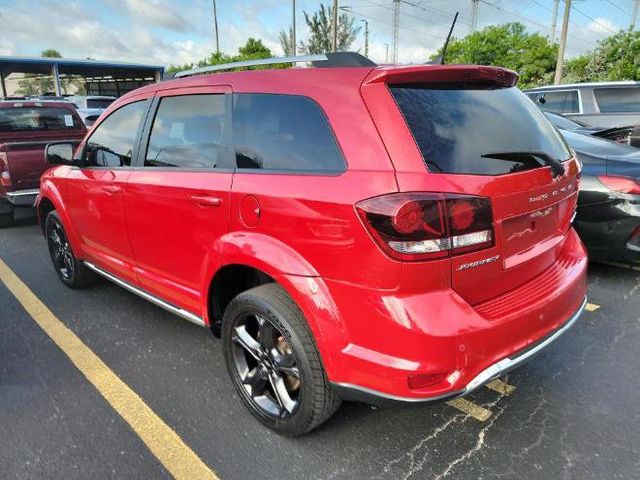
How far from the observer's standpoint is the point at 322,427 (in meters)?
2.43

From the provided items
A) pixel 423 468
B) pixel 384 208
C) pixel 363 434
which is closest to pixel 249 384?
pixel 363 434

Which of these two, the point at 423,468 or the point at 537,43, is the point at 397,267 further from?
the point at 537,43

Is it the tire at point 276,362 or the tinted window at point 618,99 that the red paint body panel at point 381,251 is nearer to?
the tire at point 276,362

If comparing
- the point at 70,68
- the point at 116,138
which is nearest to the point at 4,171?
the point at 116,138

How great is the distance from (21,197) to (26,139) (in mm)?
1467

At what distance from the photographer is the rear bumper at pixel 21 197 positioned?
6.39 m

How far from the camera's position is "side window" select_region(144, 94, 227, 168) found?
2602mm

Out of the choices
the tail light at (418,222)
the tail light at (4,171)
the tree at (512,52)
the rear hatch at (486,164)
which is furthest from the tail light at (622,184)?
the tree at (512,52)

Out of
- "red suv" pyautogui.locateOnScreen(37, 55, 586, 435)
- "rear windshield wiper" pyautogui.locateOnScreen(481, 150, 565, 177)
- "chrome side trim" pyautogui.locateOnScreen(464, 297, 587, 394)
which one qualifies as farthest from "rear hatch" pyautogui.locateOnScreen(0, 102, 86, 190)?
"chrome side trim" pyautogui.locateOnScreen(464, 297, 587, 394)

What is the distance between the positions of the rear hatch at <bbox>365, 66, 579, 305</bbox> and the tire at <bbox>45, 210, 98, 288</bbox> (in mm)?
3327

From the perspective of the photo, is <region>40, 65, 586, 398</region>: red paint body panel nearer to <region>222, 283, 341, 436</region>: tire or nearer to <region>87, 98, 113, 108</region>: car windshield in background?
<region>222, 283, 341, 436</region>: tire

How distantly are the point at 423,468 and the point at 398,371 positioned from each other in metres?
0.62

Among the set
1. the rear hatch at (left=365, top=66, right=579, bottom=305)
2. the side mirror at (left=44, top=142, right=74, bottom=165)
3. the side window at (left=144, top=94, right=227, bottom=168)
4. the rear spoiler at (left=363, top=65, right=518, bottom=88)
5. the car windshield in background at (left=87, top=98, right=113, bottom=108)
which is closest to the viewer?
the rear hatch at (left=365, top=66, right=579, bottom=305)

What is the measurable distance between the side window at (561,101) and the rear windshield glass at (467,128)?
7.87 meters
